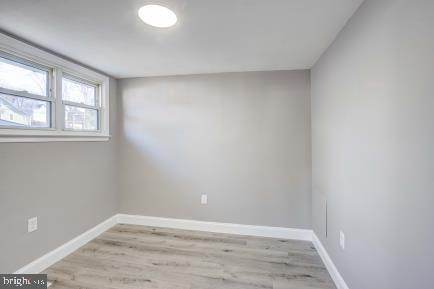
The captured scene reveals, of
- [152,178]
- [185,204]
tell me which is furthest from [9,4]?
[185,204]

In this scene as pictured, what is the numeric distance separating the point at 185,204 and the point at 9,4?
262cm

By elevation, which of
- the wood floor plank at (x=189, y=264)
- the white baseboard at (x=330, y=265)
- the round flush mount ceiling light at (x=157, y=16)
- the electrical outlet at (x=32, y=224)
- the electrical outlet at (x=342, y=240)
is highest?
the round flush mount ceiling light at (x=157, y=16)

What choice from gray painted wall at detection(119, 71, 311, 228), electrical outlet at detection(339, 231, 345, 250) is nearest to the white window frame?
gray painted wall at detection(119, 71, 311, 228)

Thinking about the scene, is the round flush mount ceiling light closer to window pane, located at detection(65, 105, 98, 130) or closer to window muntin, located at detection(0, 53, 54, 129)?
window muntin, located at detection(0, 53, 54, 129)

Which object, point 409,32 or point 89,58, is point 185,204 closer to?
point 89,58

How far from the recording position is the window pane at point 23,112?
1.88m

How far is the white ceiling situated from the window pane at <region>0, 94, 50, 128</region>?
1.85 ft

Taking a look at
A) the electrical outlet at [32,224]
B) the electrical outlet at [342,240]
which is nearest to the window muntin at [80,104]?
the electrical outlet at [32,224]

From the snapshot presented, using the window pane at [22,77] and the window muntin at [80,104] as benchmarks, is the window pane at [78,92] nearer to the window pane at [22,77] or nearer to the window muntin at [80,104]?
the window muntin at [80,104]

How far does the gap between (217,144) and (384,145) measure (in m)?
2.00

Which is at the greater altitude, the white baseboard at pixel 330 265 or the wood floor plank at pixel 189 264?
the white baseboard at pixel 330 265

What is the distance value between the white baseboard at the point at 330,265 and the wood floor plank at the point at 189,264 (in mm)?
55

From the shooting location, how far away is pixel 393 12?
114cm

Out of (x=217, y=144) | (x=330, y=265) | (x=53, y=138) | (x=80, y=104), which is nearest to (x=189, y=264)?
(x=330, y=265)
